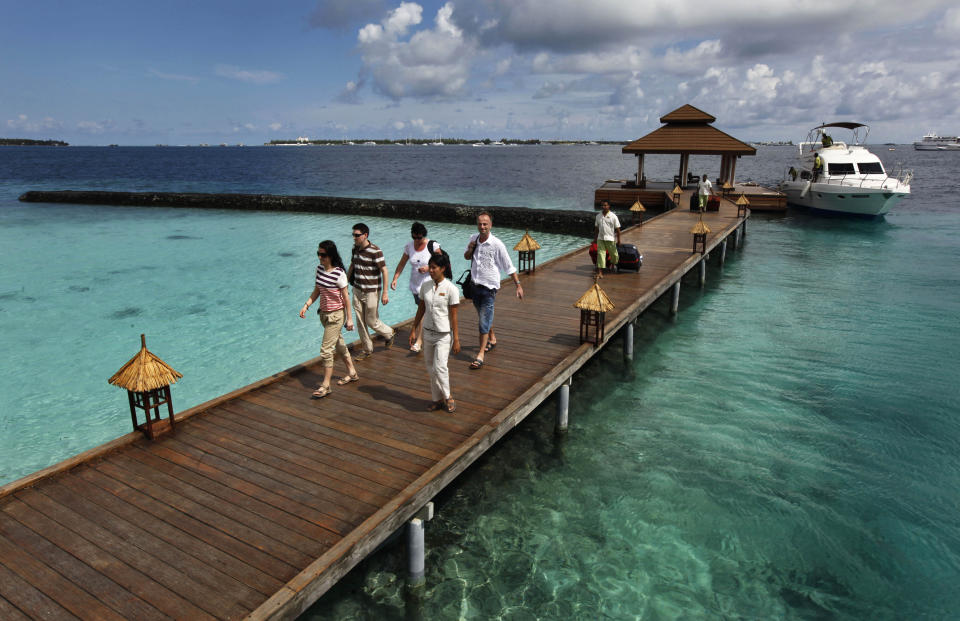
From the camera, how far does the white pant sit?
21.8ft

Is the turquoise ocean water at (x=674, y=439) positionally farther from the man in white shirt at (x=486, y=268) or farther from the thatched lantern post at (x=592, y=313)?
the man in white shirt at (x=486, y=268)

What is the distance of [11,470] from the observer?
8.62 m

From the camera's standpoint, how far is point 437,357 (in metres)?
6.78

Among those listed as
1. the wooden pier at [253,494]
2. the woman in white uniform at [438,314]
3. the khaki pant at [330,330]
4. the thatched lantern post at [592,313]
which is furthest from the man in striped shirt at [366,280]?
the thatched lantern post at [592,313]

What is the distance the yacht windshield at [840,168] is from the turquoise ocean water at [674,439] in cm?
1510

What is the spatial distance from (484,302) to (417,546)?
3953 millimetres

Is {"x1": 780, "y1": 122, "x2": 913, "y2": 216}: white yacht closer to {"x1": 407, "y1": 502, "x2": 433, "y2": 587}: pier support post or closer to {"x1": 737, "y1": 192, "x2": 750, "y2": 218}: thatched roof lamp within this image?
{"x1": 737, "y1": 192, "x2": 750, "y2": 218}: thatched roof lamp

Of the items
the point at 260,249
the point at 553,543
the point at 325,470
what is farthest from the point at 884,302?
the point at 260,249

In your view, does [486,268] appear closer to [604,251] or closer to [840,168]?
[604,251]

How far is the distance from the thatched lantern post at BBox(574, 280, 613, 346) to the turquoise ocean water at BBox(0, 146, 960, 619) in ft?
4.63

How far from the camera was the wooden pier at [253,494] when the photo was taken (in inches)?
172

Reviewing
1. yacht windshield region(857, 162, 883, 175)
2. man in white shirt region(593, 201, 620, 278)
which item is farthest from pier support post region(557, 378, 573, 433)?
yacht windshield region(857, 162, 883, 175)

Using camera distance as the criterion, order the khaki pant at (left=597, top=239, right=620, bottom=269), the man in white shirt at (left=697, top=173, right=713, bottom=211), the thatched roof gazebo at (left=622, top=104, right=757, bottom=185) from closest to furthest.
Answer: the khaki pant at (left=597, top=239, right=620, bottom=269) → the man in white shirt at (left=697, top=173, right=713, bottom=211) → the thatched roof gazebo at (left=622, top=104, right=757, bottom=185)

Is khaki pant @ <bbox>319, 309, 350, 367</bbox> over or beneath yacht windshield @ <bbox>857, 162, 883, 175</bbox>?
beneath
